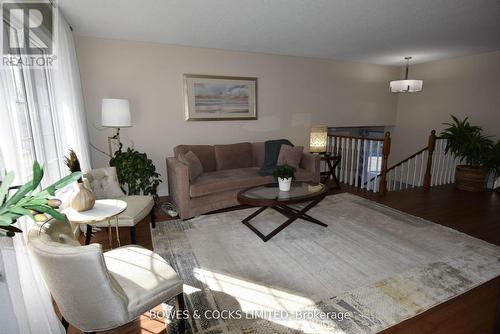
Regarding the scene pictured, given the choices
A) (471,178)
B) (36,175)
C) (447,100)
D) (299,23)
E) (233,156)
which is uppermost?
(299,23)

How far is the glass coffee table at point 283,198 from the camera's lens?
296 cm

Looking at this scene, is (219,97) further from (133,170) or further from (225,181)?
(133,170)

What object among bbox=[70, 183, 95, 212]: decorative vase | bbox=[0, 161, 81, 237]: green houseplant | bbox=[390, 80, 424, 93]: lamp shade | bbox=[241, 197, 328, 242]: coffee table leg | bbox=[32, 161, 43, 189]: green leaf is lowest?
bbox=[241, 197, 328, 242]: coffee table leg

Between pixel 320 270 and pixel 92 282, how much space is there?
6.14ft

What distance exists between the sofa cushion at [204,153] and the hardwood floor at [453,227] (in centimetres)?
92

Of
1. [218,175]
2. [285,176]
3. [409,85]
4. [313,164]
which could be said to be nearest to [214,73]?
[218,175]

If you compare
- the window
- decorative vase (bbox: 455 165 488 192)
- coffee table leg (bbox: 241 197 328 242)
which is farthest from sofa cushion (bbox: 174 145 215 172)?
decorative vase (bbox: 455 165 488 192)

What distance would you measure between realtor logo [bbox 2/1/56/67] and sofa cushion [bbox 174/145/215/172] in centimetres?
200

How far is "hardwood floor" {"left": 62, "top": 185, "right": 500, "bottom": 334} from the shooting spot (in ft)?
5.89

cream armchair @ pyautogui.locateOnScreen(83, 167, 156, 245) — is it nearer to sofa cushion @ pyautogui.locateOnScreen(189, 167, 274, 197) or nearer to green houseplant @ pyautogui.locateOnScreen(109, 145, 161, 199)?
green houseplant @ pyautogui.locateOnScreen(109, 145, 161, 199)

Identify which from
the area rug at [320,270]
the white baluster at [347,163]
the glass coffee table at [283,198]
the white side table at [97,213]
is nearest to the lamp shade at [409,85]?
the white baluster at [347,163]

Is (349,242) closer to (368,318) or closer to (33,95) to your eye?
(368,318)

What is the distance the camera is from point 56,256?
1.22 m

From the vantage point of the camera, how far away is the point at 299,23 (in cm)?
325
